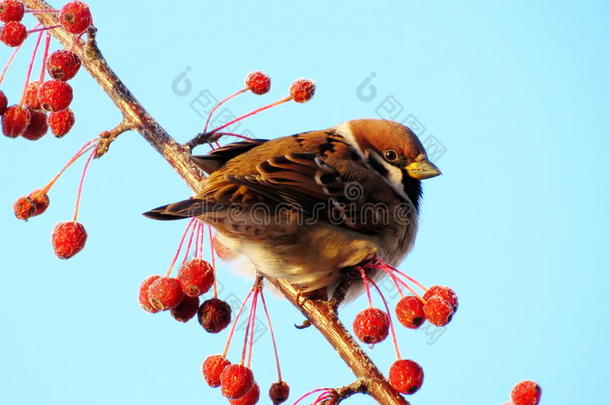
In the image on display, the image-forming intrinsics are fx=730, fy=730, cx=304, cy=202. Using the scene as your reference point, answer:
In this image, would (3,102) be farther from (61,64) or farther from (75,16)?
(75,16)

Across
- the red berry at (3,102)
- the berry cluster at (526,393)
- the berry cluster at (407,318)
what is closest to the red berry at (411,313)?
the berry cluster at (407,318)

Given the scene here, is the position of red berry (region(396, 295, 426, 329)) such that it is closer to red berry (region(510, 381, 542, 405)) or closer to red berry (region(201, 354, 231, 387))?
red berry (region(510, 381, 542, 405))

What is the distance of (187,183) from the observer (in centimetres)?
338

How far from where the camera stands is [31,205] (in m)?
3.12

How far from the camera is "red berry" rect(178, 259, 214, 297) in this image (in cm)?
299

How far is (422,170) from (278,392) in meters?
1.61

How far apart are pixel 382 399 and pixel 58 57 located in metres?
1.93

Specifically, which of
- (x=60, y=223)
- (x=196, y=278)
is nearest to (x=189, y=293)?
(x=196, y=278)

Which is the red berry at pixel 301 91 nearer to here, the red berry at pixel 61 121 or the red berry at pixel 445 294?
the red berry at pixel 61 121

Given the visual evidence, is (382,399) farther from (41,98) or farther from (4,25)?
(4,25)

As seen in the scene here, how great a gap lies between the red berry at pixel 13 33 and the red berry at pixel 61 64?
20 centimetres

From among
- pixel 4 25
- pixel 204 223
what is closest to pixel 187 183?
pixel 204 223

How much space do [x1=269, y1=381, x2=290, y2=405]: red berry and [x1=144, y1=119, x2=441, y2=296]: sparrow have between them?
0.48 metres

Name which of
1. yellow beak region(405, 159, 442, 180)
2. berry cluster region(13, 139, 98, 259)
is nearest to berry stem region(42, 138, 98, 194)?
berry cluster region(13, 139, 98, 259)
